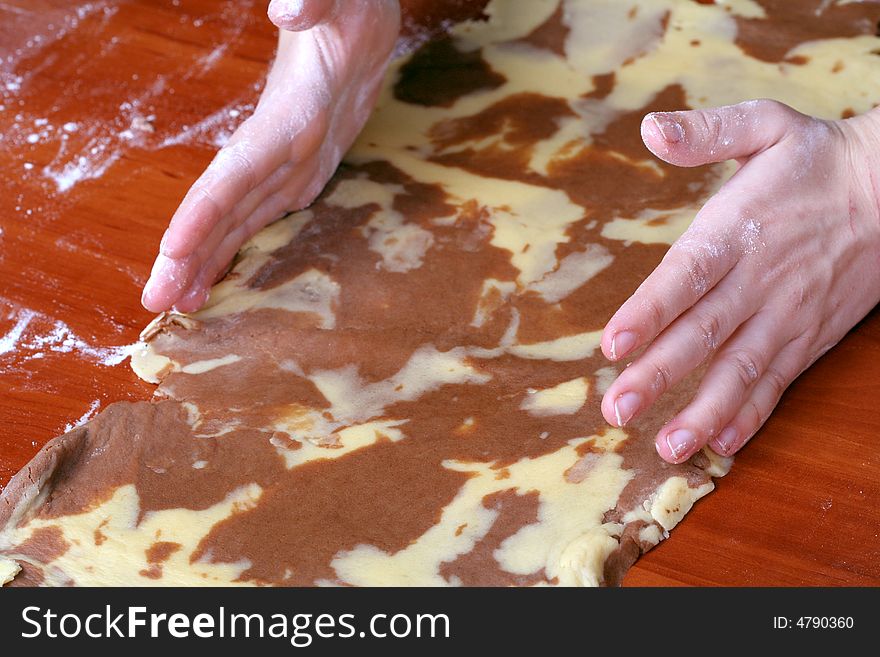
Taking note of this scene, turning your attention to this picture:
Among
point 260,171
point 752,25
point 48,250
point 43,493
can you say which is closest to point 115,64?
point 48,250

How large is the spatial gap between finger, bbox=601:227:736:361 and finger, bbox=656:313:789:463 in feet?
0.26

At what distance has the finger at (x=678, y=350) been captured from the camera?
1.04 metres

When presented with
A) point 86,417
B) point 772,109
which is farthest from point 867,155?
point 86,417

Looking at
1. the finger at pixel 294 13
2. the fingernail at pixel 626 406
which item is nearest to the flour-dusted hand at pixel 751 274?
the fingernail at pixel 626 406

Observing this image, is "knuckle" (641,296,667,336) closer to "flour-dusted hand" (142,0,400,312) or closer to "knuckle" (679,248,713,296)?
"knuckle" (679,248,713,296)

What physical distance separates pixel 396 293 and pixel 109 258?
399 mm

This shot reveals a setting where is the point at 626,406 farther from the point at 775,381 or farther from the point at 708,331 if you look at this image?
the point at 775,381

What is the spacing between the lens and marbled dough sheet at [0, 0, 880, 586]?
1.05 metres

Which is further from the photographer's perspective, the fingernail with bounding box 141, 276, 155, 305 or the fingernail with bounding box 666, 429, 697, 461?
the fingernail with bounding box 141, 276, 155, 305

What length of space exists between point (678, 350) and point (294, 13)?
0.64 metres

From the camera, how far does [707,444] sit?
114 cm

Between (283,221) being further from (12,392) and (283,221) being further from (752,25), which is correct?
(752,25)

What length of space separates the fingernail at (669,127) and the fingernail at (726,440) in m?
0.32

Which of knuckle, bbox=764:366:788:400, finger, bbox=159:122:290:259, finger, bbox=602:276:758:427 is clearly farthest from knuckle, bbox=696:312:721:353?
finger, bbox=159:122:290:259
